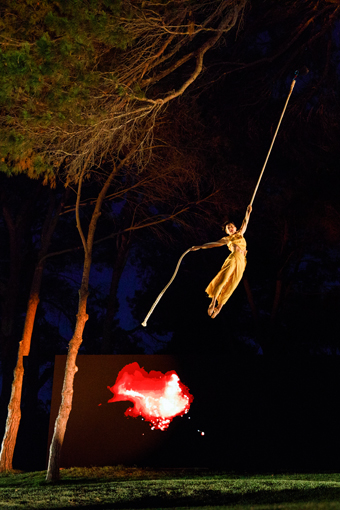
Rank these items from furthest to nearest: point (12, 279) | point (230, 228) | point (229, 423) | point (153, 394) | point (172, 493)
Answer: point (12, 279) < point (153, 394) < point (229, 423) < point (172, 493) < point (230, 228)

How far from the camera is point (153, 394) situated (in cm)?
904

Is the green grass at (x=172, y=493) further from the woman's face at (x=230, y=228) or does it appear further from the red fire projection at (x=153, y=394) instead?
the woman's face at (x=230, y=228)

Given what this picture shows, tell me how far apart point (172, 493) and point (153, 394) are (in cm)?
304

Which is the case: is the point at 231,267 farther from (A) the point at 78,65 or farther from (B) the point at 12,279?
(B) the point at 12,279

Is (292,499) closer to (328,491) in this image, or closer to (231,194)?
(328,491)

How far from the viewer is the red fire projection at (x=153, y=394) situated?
8.88 m

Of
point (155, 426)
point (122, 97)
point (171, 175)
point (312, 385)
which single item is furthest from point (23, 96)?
point (312, 385)

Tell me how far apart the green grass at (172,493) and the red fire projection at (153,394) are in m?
1.20

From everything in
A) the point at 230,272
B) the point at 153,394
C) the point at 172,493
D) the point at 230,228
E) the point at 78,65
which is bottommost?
the point at 172,493

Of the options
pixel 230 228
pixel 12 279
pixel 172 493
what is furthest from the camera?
pixel 12 279

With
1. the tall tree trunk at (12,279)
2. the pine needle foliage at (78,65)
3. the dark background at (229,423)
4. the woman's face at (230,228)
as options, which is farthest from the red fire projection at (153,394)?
the tall tree trunk at (12,279)

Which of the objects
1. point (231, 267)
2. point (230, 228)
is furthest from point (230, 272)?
point (230, 228)

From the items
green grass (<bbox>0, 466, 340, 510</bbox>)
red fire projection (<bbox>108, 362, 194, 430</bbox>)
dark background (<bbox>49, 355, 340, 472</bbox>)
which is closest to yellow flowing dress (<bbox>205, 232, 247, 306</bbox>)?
green grass (<bbox>0, 466, 340, 510</bbox>)

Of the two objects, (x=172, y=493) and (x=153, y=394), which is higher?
(x=153, y=394)
